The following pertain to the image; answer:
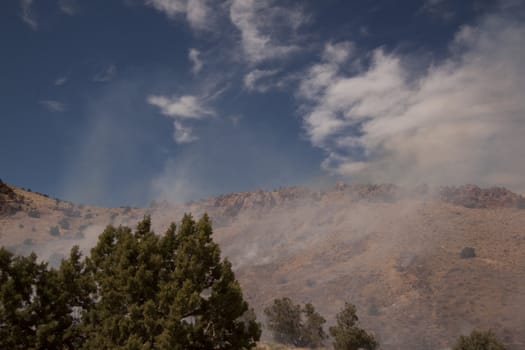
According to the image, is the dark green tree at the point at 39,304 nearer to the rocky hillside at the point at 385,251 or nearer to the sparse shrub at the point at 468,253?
the rocky hillside at the point at 385,251

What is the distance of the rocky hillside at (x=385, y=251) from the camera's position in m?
89.1

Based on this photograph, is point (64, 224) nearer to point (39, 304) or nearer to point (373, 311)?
point (373, 311)

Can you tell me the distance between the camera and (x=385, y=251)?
427 ft

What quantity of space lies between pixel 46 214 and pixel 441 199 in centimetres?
16991

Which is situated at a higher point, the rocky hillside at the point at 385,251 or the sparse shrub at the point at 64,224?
the sparse shrub at the point at 64,224

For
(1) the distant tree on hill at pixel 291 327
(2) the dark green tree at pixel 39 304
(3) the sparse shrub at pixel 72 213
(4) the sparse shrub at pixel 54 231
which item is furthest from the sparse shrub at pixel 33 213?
(2) the dark green tree at pixel 39 304

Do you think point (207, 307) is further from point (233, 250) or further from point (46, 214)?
point (46, 214)

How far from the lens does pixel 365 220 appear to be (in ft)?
530

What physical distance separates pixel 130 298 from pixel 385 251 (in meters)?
118

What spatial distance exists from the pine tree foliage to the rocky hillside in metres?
67.3

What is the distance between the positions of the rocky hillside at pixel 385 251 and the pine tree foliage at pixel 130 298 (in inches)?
2649

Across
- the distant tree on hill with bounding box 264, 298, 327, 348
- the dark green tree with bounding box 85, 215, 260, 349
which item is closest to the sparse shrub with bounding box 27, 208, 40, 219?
the distant tree on hill with bounding box 264, 298, 327, 348

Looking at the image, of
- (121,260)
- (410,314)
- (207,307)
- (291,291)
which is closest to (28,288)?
(121,260)

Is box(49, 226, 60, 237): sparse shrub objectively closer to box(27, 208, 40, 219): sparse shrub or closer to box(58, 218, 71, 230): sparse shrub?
box(58, 218, 71, 230): sparse shrub
